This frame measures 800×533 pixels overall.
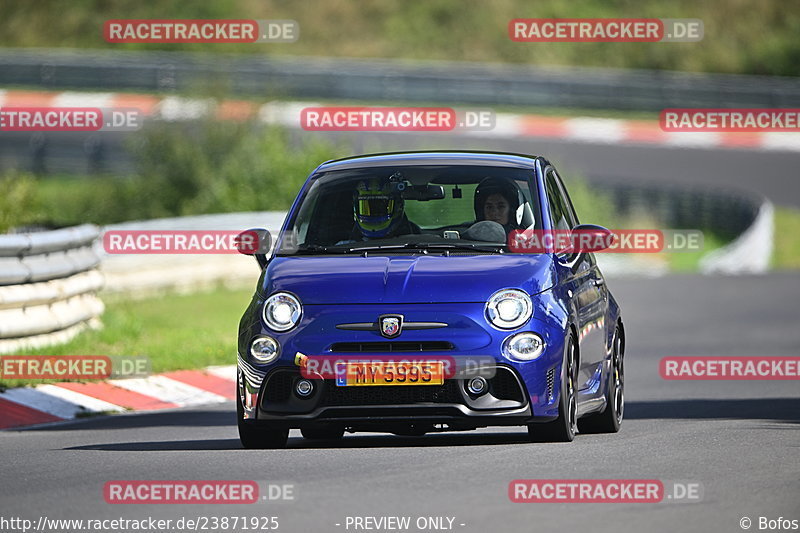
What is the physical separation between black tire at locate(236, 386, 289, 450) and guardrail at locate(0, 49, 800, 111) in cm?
2630

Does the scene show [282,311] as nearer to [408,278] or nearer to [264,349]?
[264,349]

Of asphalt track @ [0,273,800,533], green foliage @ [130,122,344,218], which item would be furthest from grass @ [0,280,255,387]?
green foliage @ [130,122,344,218]

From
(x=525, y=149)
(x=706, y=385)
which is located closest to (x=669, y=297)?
(x=706, y=385)

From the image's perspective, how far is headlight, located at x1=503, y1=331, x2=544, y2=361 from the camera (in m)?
8.84

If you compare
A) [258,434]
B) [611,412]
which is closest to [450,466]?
[258,434]

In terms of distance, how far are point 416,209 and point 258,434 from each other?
5.16 feet

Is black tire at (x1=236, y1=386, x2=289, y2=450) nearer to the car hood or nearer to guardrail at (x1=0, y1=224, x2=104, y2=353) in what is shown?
the car hood

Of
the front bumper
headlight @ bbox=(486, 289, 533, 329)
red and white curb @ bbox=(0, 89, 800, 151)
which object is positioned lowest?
the front bumper

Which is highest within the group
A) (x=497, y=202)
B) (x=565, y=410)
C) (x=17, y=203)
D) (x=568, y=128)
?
(x=568, y=128)

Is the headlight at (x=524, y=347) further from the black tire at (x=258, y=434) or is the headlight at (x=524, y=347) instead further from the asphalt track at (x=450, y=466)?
the black tire at (x=258, y=434)

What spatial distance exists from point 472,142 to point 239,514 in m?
28.4

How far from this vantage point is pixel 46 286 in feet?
44.5

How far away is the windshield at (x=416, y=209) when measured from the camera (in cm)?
979

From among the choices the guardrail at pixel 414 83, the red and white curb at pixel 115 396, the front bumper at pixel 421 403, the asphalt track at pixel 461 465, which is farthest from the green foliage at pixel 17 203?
the guardrail at pixel 414 83
